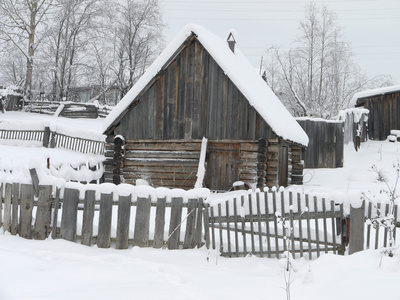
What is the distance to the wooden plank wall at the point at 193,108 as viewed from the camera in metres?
12.9

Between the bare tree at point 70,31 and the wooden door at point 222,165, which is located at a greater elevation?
the bare tree at point 70,31

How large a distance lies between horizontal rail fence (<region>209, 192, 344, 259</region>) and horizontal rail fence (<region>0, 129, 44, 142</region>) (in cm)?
1647

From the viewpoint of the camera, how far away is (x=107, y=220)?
254 inches

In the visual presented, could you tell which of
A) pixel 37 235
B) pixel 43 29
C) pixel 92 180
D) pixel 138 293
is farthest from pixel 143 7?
pixel 138 293

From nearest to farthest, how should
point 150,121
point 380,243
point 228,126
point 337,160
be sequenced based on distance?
point 380,243
point 228,126
point 150,121
point 337,160

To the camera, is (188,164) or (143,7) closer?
(188,164)

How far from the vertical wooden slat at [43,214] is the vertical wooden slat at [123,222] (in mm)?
1356

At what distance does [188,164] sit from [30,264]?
9.03 metres

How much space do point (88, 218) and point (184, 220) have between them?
Result: 1.69 metres

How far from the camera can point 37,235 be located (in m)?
6.62

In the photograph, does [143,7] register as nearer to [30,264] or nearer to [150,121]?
[150,121]

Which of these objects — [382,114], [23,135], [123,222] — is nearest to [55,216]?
[123,222]

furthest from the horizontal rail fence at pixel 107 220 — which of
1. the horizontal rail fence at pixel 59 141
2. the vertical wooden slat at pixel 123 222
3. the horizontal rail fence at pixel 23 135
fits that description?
the horizontal rail fence at pixel 23 135

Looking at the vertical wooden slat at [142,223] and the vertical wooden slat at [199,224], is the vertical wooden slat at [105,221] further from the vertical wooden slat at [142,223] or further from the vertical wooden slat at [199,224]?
the vertical wooden slat at [199,224]
